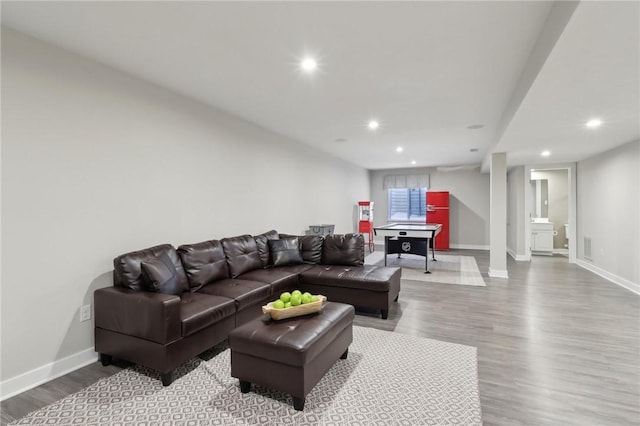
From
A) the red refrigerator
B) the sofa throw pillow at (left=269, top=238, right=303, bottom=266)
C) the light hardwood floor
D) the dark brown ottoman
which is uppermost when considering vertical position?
the red refrigerator

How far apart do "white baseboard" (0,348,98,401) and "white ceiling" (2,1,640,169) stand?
2.54 meters

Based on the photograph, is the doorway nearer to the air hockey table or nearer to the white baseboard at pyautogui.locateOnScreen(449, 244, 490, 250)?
the white baseboard at pyautogui.locateOnScreen(449, 244, 490, 250)

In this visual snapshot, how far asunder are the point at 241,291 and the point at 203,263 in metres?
0.56

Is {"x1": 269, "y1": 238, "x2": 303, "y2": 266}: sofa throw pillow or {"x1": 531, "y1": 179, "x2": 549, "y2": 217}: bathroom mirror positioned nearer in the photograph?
{"x1": 269, "y1": 238, "x2": 303, "y2": 266}: sofa throw pillow

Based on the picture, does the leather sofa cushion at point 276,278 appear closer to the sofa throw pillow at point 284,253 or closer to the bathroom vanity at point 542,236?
the sofa throw pillow at point 284,253

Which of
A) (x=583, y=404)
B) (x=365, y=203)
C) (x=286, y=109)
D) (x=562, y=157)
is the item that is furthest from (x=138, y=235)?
(x=562, y=157)

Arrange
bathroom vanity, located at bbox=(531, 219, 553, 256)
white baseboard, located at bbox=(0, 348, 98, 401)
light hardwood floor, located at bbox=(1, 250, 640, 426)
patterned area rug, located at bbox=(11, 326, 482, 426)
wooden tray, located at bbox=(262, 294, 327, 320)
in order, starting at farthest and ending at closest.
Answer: bathroom vanity, located at bbox=(531, 219, 553, 256) < wooden tray, located at bbox=(262, 294, 327, 320) < white baseboard, located at bbox=(0, 348, 98, 401) < light hardwood floor, located at bbox=(1, 250, 640, 426) < patterned area rug, located at bbox=(11, 326, 482, 426)

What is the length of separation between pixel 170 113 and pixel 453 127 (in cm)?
414

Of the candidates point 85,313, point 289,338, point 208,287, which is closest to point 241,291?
point 208,287

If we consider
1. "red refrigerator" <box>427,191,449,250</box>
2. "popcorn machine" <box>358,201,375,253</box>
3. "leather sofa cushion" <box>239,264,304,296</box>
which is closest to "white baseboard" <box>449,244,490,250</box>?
"red refrigerator" <box>427,191,449,250</box>

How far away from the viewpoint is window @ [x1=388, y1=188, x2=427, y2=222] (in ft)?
33.6

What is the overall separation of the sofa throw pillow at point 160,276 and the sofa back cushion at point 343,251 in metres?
2.16

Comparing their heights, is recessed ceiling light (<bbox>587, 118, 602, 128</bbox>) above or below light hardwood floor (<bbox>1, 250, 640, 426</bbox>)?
above

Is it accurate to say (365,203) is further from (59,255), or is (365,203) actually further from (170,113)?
(59,255)
